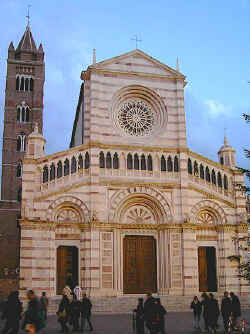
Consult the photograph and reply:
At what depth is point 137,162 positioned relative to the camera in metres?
29.1

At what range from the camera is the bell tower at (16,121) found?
44.2m

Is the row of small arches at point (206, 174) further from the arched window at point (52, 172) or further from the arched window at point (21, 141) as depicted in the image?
the arched window at point (21, 141)

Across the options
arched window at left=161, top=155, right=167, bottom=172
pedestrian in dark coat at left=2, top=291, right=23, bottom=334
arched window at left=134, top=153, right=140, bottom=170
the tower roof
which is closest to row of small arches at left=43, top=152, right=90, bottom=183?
arched window at left=134, top=153, right=140, bottom=170

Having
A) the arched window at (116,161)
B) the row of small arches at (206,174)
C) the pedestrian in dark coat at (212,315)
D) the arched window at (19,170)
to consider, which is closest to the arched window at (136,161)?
the arched window at (116,161)

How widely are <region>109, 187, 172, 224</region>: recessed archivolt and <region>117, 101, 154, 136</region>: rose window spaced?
13.4ft

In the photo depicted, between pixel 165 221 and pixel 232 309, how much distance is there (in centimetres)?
1286

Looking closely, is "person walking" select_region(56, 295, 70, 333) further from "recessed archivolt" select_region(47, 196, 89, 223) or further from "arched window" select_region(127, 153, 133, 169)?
"arched window" select_region(127, 153, 133, 169)

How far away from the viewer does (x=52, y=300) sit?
24.9 metres

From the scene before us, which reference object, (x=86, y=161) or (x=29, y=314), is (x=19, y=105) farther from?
(x=29, y=314)

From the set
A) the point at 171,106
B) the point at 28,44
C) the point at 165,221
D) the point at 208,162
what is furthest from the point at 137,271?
→ the point at 28,44

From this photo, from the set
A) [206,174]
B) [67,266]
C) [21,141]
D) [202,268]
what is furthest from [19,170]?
[202,268]

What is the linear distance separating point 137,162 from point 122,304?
29.3 ft

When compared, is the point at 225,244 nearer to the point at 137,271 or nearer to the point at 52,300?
the point at 137,271

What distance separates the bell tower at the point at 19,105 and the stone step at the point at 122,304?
2319cm
